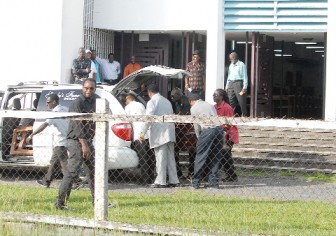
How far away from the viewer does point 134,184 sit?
17469 mm

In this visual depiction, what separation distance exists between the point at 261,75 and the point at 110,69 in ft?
12.4

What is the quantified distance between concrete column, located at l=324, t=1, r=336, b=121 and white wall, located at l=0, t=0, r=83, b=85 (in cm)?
604

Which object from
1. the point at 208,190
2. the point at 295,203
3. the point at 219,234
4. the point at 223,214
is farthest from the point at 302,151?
the point at 219,234

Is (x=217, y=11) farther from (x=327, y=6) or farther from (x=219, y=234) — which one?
(x=219, y=234)

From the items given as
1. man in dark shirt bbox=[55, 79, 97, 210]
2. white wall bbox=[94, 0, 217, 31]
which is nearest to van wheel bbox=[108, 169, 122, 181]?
man in dark shirt bbox=[55, 79, 97, 210]

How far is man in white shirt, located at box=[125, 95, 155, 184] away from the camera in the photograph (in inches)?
683

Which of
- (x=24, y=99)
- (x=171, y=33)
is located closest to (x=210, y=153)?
(x=24, y=99)

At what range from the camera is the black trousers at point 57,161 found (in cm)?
1527

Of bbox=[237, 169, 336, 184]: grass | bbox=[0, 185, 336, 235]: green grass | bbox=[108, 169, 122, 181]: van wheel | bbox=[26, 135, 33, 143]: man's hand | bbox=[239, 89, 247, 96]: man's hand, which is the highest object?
bbox=[239, 89, 247, 96]: man's hand

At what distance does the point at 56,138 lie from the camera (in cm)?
1543

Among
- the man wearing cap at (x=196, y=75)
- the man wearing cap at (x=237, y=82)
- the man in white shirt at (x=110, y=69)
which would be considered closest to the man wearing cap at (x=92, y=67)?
the man in white shirt at (x=110, y=69)

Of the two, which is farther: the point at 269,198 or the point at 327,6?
the point at 327,6

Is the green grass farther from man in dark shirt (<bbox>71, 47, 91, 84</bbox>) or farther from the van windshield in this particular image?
man in dark shirt (<bbox>71, 47, 91, 84</bbox>)

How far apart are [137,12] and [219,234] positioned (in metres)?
14.7
